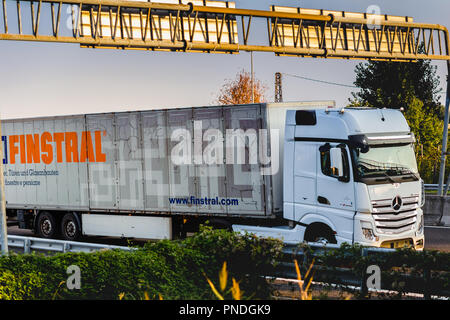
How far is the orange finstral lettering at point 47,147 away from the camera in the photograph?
18781 mm

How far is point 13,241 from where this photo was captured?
1653 centimetres

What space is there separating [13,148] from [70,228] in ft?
11.9

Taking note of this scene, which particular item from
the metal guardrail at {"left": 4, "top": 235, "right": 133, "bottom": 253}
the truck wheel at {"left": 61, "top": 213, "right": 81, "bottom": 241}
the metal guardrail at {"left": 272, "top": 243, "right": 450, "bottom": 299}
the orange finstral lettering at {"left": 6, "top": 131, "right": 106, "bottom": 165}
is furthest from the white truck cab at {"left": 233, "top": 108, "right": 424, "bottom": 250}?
the truck wheel at {"left": 61, "top": 213, "right": 81, "bottom": 241}

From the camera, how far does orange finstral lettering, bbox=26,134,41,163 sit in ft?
63.1

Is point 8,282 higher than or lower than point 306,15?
lower

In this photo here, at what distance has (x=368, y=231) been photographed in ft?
39.8

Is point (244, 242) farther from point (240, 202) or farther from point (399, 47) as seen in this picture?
point (399, 47)

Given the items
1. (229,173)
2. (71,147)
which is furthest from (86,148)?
(229,173)

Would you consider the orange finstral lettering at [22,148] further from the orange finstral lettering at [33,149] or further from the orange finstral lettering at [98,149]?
the orange finstral lettering at [98,149]

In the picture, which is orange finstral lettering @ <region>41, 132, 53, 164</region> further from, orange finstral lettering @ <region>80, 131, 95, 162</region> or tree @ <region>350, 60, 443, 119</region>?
tree @ <region>350, 60, 443, 119</region>

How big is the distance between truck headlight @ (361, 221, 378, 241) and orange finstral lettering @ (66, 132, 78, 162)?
913 cm

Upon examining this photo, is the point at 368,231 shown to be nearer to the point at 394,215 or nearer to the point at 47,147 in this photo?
the point at 394,215

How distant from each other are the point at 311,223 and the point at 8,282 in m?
6.98
